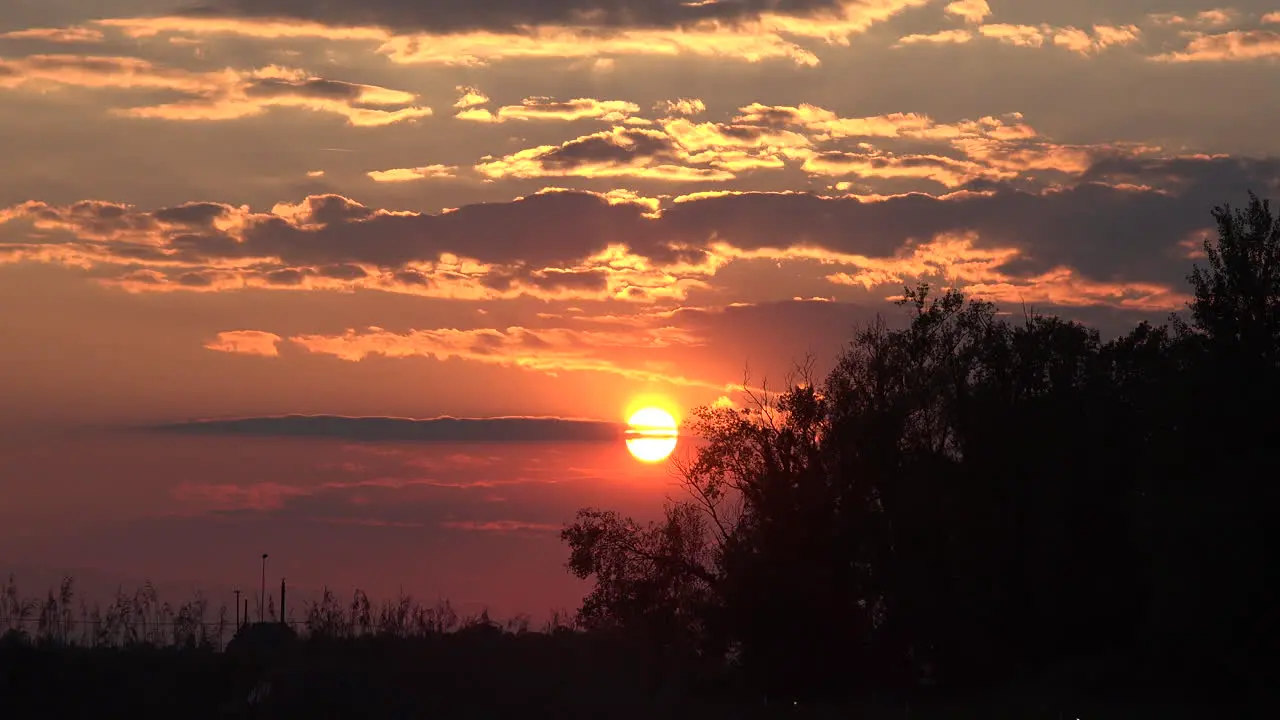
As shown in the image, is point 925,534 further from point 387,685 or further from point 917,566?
point 387,685

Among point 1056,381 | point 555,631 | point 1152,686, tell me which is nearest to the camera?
point 1152,686

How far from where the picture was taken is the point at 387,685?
83.6 meters

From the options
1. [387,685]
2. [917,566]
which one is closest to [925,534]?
[917,566]

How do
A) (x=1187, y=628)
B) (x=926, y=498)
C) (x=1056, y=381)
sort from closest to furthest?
(x=1187, y=628) < (x=926, y=498) < (x=1056, y=381)

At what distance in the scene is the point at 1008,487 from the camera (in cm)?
7325

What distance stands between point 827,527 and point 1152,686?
1918cm

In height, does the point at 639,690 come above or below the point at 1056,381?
below

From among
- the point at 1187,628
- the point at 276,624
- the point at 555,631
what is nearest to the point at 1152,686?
the point at 1187,628

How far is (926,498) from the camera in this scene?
2808 inches

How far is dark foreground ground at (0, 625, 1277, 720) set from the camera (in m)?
72.6

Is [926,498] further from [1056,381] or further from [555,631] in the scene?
[555,631]

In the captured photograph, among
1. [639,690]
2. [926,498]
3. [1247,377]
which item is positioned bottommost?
[639,690]

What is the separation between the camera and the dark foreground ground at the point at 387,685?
2856 inches

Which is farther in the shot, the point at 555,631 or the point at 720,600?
the point at 555,631
